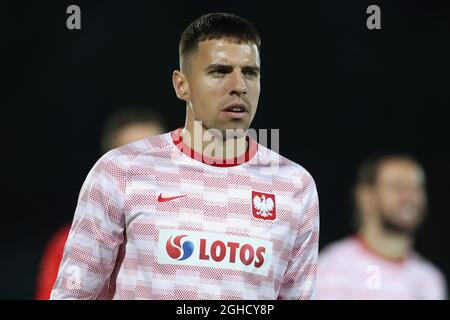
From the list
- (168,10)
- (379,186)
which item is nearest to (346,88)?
(379,186)

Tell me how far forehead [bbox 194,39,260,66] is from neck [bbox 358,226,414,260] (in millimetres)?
2784

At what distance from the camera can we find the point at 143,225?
321 centimetres

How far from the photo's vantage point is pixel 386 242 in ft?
19.2

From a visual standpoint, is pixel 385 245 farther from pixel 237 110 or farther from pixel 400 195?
→ pixel 237 110

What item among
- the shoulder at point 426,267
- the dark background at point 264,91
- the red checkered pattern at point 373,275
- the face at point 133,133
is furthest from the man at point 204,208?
the shoulder at point 426,267

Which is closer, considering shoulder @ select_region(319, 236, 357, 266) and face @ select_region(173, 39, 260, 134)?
face @ select_region(173, 39, 260, 134)

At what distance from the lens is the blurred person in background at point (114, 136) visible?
4.91m

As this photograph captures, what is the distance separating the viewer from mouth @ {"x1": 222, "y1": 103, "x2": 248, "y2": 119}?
10.7ft

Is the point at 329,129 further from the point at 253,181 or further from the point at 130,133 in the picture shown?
the point at 253,181

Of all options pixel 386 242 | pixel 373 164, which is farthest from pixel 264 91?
pixel 386 242

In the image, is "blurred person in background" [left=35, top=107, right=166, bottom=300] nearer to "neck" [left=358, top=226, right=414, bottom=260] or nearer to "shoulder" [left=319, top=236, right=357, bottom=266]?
"shoulder" [left=319, top=236, right=357, bottom=266]

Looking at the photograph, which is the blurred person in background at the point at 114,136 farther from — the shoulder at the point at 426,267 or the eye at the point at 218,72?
the shoulder at the point at 426,267

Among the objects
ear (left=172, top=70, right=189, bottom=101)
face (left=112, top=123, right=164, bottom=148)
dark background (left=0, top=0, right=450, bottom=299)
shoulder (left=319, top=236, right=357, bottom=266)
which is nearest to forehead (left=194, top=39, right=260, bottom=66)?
ear (left=172, top=70, right=189, bottom=101)

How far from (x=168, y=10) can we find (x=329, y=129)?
54.7 inches
